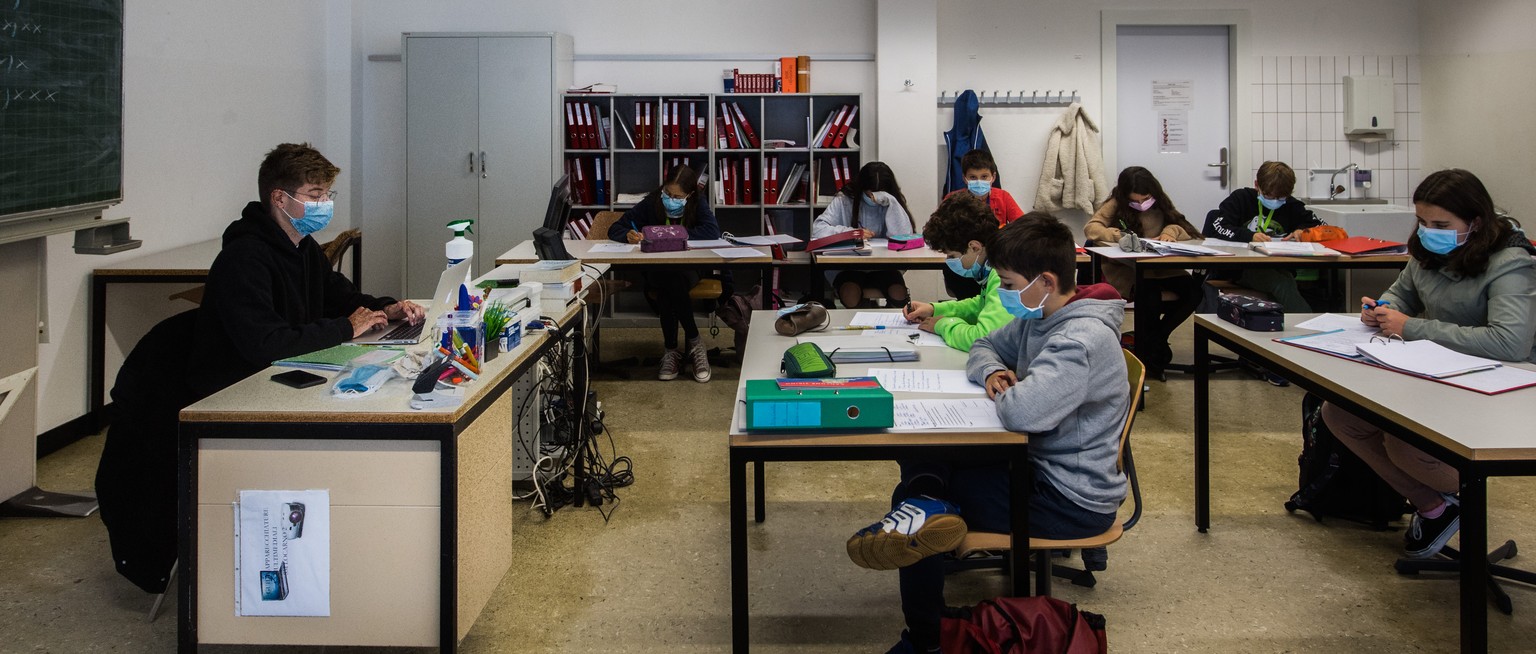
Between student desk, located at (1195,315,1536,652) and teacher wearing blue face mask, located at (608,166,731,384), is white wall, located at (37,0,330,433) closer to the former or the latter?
teacher wearing blue face mask, located at (608,166,731,384)

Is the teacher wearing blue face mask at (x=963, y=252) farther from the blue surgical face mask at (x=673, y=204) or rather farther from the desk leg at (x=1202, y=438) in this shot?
the blue surgical face mask at (x=673, y=204)

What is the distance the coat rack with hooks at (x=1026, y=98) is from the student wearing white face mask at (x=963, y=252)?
4.03m

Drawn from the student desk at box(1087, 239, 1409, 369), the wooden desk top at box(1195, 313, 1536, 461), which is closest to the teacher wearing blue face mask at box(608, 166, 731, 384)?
the student desk at box(1087, 239, 1409, 369)

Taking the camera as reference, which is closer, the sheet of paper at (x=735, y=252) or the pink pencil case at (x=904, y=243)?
the sheet of paper at (x=735, y=252)

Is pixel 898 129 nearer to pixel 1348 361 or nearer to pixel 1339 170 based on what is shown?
A: pixel 1339 170

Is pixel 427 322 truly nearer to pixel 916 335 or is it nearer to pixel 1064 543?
pixel 916 335

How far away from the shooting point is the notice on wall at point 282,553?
6.88 ft

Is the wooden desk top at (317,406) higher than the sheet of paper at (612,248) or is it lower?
lower

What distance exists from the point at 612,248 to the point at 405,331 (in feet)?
7.46

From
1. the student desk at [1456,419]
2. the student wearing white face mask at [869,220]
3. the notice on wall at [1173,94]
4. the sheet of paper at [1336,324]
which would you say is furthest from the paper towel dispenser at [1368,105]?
the student desk at [1456,419]

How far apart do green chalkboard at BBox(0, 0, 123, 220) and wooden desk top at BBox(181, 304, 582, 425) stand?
140 cm

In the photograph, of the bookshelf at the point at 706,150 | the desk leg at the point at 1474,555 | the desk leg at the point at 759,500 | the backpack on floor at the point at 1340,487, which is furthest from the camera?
the bookshelf at the point at 706,150

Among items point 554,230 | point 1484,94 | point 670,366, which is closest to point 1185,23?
point 1484,94

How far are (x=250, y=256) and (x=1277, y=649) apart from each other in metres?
2.46
